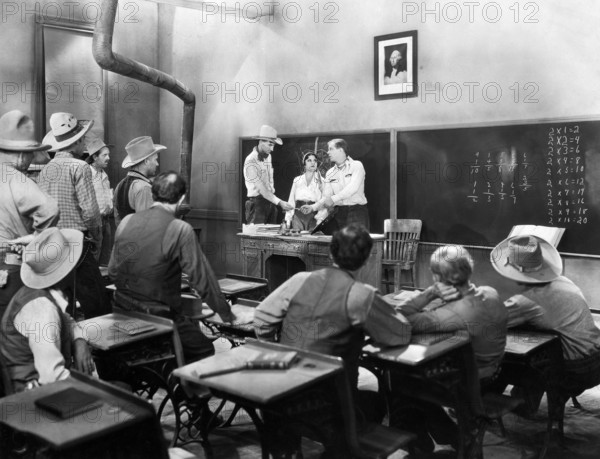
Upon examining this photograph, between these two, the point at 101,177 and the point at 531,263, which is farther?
the point at 101,177

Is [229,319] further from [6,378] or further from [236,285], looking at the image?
[6,378]

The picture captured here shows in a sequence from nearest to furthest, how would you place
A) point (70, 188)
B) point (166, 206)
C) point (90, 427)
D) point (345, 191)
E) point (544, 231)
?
point (90, 427) < point (166, 206) < point (70, 188) < point (544, 231) < point (345, 191)

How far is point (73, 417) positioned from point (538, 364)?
2.24 meters

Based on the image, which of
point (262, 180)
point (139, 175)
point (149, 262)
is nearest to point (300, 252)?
point (262, 180)

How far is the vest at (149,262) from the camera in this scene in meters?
3.86

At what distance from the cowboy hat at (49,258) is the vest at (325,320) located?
3.32ft

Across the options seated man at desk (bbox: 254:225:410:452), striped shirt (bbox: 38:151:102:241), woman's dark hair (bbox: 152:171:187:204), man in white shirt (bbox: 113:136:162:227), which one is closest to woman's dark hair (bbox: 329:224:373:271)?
seated man at desk (bbox: 254:225:410:452)

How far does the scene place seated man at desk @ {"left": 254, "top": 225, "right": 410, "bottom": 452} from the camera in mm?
2930

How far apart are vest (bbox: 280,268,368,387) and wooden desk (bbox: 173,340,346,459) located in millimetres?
169

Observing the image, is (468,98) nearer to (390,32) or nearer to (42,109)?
(390,32)

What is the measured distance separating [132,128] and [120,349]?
740 centimetres

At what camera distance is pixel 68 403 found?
2293 mm

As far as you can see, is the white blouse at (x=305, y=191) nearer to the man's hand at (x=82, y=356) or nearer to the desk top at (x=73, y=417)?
the man's hand at (x=82, y=356)

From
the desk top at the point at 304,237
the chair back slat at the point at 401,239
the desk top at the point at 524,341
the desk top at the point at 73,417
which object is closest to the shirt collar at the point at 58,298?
the desk top at the point at 73,417
